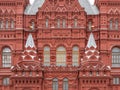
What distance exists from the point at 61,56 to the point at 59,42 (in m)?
1.93

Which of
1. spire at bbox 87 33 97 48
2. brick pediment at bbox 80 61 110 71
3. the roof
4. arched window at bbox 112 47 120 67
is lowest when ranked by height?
brick pediment at bbox 80 61 110 71

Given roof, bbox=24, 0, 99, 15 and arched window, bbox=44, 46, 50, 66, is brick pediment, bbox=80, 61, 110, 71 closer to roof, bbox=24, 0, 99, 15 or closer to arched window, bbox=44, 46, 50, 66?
arched window, bbox=44, 46, 50, 66

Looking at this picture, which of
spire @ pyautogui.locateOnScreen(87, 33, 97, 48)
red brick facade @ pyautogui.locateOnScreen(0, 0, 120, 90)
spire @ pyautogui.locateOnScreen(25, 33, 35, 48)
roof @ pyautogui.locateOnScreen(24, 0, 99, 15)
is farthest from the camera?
roof @ pyautogui.locateOnScreen(24, 0, 99, 15)

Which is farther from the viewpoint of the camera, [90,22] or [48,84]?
[90,22]

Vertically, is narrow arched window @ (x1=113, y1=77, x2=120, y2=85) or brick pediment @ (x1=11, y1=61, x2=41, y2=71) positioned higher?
brick pediment @ (x1=11, y1=61, x2=41, y2=71)

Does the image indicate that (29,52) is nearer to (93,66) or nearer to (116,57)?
(93,66)

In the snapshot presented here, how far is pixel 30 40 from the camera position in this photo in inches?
3029

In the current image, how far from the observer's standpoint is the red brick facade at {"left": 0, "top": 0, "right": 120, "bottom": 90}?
2960 inches

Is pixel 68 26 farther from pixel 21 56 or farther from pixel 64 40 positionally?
pixel 21 56

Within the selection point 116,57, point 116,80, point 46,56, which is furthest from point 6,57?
point 116,80

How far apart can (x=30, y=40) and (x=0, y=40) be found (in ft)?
16.3

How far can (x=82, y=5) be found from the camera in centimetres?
8306

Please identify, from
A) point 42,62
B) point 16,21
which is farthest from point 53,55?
point 16,21

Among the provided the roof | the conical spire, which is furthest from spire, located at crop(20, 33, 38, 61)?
the conical spire
